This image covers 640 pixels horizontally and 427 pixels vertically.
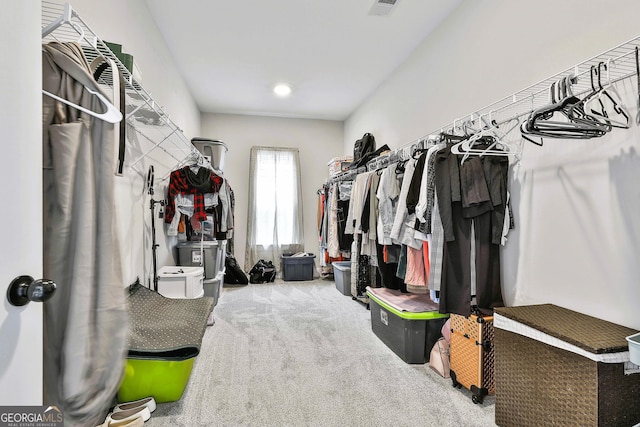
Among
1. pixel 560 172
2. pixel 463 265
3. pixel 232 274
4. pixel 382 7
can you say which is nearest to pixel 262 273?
pixel 232 274

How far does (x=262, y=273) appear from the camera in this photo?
5.03 m

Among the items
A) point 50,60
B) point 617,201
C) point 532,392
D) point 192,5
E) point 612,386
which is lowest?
point 532,392

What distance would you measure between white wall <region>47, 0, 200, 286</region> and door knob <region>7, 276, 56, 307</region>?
1028mm

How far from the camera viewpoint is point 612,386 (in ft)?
4.11

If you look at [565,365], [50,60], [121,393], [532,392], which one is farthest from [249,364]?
[50,60]

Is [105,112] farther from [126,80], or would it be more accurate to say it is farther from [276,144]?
[276,144]

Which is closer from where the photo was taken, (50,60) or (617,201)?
(50,60)

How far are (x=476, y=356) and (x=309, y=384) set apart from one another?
102 centimetres

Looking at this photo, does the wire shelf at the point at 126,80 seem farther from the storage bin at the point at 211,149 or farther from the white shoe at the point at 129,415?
the white shoe at the point at 129,415

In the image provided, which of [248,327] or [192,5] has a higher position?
[192,5]

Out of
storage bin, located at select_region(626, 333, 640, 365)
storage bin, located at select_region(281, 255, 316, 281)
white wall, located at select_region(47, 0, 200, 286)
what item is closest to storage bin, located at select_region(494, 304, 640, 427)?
storage bin, located at select_region(626, 333, 640, 365)

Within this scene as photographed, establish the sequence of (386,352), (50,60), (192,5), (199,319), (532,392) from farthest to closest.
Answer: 1. (192,5)
2. (386,352)
3. (199,319)
4. (532,392)
5. (50,60)

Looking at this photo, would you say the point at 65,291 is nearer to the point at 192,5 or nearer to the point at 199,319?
the point at 199,319

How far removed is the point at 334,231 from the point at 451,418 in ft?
8.47
